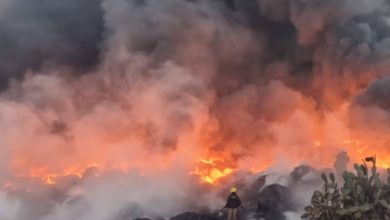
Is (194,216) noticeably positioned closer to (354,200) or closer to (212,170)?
(212,170)

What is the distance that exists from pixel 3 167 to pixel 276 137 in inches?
885

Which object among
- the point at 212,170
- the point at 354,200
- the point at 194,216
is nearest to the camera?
the point at 354,200

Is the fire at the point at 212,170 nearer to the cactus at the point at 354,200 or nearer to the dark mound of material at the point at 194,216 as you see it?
the dark mound of material at the point at 194,216

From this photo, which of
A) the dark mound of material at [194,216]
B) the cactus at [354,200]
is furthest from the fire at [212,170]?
the cactus at [354,200]

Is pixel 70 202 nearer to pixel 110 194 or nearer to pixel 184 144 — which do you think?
pixel 110 194

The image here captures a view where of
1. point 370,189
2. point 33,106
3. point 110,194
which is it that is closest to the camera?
point 370,189

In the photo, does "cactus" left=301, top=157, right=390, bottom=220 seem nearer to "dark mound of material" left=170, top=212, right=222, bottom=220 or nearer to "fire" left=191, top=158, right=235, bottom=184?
"dark mound of material" left=170, top=212, right=222, bottom=220

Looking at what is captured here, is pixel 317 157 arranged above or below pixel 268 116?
below

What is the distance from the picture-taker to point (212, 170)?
159 ft

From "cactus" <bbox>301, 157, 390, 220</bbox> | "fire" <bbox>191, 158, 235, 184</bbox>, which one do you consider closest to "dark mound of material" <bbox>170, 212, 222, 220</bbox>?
"fire" <bbox>191, 158, 235, 184</bbox>

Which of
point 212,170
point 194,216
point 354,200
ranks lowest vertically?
point 354,200

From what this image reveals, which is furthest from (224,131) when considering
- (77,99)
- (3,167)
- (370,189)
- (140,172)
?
(370,189)

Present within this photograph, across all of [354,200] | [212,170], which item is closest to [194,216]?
[212,170]

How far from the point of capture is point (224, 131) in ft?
180
